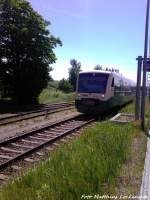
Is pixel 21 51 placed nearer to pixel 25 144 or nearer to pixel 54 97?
pixel 54 97

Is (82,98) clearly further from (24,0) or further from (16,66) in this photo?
(24,0)

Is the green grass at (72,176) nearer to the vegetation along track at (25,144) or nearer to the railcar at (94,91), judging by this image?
the vegetation along track at (25,144)

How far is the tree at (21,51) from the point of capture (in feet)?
115

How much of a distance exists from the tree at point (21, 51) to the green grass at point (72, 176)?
25847 millimetres

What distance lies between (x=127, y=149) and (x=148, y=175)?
2747 mm

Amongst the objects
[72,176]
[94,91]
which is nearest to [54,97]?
[94,91]

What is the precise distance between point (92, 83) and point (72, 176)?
52.0 feet

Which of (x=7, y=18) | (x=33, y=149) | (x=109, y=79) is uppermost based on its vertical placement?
(x=7, y=18)

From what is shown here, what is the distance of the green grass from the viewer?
6.22 meters

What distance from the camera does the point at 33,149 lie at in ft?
36.3

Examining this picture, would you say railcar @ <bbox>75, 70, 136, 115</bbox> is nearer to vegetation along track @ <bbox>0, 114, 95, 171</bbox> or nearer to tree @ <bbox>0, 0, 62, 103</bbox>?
vegetation along track @ <bbox>0, 114, 95, 171</bbox>

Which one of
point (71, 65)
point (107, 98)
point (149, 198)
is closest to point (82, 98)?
point (107, 98)

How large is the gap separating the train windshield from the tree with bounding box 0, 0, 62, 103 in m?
13.0

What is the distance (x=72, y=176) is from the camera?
7.04 meters
